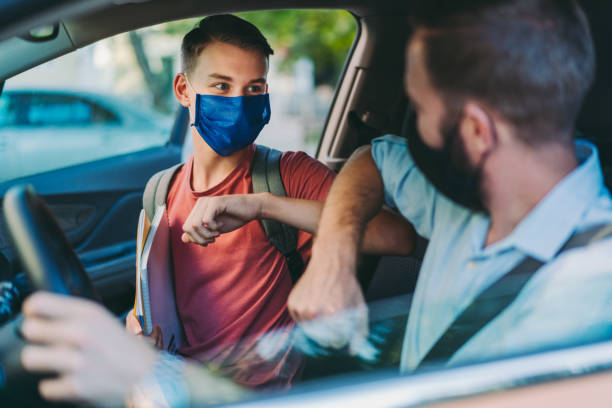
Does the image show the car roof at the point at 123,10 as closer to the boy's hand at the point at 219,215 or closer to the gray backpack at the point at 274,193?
the gray backpack at the point at 274,193

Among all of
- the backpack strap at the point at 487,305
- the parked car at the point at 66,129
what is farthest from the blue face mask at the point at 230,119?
the parked car at the point at 66,129

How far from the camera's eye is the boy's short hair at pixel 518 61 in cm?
114

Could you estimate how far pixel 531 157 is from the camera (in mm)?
1180

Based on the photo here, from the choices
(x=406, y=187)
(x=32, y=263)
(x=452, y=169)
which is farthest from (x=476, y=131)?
(x=32, y=263)

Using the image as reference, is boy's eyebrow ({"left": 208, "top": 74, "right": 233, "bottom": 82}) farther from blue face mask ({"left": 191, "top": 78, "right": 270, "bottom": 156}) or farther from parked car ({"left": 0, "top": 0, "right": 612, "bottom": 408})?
parked car ({"left": 0, "top": 0, "right": 612, "bottom": 408})

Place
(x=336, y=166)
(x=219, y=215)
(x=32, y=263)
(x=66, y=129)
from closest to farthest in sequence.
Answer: (x=32, y=263) < (x=219, y=215) < (x=336, y=166) < (x=66, y=129)

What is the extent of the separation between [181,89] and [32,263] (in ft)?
3.24

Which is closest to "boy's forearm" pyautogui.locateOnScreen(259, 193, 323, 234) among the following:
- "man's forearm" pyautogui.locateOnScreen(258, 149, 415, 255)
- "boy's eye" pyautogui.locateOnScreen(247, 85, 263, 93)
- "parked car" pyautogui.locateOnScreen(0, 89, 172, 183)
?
"man's forearm" pyautogui.locateOnScreen(258, 149, 415, 255)

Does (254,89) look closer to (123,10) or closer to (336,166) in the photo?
(123,10)

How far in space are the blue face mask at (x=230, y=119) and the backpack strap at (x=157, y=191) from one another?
0.25m

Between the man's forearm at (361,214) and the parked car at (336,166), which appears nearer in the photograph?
the parked car at (336,166)

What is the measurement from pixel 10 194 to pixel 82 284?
0.79 feet

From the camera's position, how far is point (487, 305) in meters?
1.26

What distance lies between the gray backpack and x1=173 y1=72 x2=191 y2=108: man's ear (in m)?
0.28
